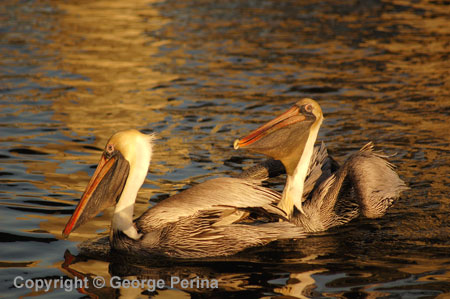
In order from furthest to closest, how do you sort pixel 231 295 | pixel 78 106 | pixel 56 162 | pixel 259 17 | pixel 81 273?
pixel 259 17
pixel 78 106
pixel 56 162
pixel 81 273
pixel 231 295

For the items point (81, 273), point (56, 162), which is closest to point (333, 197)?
point (81, 273)

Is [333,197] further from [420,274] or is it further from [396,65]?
[396,65]

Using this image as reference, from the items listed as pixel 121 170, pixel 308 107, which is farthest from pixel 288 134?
pixel 121 170

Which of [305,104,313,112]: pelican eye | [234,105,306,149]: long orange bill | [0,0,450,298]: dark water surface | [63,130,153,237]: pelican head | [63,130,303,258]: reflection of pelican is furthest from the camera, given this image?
[305,104,313,112]: pelican eye

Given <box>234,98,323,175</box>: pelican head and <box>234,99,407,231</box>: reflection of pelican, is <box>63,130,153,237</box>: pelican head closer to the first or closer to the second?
<box>234,99,407,231</box>: reflection of pelican

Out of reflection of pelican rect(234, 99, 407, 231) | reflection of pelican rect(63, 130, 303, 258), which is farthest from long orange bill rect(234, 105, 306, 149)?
reflection of pelican rect(63, 130, 303, 258)

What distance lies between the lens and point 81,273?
5426 millimetres

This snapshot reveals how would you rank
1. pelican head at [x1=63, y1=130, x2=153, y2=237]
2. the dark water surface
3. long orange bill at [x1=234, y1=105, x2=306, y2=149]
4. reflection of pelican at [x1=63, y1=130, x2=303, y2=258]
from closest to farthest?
the dark water surface < reflection of pelican at [x1=63, y1=130, x2=303, y2=258] < pelican head at [x1=63, y1=130, x2=153, y2=237] < long orange bill at [x1=234, y1=105, x2=306, y2=149]

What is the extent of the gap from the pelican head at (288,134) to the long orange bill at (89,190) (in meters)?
1.16

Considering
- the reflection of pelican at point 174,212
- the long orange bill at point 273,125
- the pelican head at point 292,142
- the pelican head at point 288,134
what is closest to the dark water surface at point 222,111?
the reflection of pelican at point 174,212

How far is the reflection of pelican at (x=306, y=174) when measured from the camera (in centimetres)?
620

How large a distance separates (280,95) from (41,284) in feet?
21.1

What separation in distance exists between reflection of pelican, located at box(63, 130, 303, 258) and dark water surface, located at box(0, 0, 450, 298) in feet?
0.53

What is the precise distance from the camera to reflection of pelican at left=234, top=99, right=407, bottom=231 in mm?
6199
